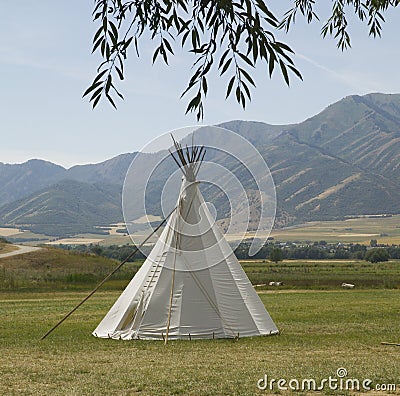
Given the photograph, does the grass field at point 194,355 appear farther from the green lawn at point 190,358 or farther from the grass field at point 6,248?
the grass field at point 6,248

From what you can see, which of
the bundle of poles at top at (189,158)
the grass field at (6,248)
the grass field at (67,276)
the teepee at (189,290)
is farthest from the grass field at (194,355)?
the grass field at (6,248)

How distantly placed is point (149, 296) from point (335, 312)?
10.2 meters

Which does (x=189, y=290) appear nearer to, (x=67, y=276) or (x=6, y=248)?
(x=67, y=276)

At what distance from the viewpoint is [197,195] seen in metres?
17.9

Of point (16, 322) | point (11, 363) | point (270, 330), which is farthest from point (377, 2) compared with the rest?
point (16, 322)

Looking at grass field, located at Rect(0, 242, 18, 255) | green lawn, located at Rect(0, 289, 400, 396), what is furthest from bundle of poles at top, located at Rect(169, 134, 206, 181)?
grass field, located at Rect(0, 242, 18, 255)

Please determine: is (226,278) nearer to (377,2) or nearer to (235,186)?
(235,186)

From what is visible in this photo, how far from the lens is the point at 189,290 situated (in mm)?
16484

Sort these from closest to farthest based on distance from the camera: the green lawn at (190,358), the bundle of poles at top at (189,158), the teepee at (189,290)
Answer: the green lawn at (190,358) < the teepee at (189,290) < the bundle of poles at top at (189,158)

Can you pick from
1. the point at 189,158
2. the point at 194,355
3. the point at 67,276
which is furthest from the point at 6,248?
the point at 194,355

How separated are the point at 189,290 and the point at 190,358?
3.72m

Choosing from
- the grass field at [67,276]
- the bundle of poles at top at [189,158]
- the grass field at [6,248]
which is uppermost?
the bundle of poles at top at [189,158]

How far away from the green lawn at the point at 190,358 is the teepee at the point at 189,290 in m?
0.55

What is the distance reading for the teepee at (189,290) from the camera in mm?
16188
